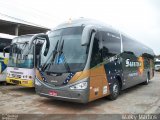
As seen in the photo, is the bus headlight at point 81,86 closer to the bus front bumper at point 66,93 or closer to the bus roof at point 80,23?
the bus front bumper at point 66,93

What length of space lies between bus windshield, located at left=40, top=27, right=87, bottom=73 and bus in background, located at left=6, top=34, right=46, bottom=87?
255 cm

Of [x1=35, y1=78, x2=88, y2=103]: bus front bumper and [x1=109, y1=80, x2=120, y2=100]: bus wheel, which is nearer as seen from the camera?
[x1=35, y1=78, x2=88, y2=103]: bus front bumper

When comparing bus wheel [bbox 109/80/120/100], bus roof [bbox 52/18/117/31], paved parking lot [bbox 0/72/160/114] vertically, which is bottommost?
paved parking lot [bbox 0/72/160/114]

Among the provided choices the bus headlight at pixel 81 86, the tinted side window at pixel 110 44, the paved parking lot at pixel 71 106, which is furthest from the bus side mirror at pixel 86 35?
the paved parking lot at pixel 71 106

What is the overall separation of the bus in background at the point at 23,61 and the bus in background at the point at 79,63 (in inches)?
94.9

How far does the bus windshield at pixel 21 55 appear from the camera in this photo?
11984mm

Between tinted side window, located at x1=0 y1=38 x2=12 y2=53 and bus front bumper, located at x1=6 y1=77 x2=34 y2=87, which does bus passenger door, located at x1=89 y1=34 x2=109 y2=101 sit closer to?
bus front bumper, located at x1=6 y1=77 x2=34 y2=87

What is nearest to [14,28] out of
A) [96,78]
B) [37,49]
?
[37,49]

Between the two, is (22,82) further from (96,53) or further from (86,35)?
(86,35)

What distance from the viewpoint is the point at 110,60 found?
10172 mm

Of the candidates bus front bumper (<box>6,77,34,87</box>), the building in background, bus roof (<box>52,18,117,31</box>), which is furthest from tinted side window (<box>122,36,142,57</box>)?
the building in background

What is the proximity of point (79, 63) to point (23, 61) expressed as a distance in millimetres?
4755

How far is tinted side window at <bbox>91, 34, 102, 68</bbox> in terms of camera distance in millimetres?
8648

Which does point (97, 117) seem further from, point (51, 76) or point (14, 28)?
point (14, 28)
